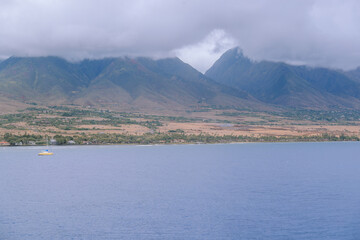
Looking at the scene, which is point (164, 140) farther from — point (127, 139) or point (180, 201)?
point (180, 201)

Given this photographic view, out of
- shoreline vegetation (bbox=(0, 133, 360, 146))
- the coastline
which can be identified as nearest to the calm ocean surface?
shoreline vegetation (bbox=(0, 133, 360, 146))

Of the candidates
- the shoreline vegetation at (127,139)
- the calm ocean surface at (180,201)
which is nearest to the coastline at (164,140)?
the shoreline vegetation at (127,139)

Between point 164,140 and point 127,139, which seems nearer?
point 127,139

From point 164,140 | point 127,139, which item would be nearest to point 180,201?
point 127,139

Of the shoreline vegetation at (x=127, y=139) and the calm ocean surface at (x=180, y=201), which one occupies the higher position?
the shoreline vegetation at (x=127, y=139)

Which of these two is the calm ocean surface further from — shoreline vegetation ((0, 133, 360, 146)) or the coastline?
the coastline

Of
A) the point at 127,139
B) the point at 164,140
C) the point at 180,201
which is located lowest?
the point at 180,201

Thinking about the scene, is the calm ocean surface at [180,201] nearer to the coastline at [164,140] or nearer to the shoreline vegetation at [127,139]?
the shoreline vegetation at [127,139]

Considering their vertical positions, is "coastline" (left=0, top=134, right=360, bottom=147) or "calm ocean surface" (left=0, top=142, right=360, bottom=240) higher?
"coastline" (left=0, top=134, right=360, bottom=147)

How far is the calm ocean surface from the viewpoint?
4791 centimetres

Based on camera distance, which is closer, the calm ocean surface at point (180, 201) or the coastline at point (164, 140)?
the calm ocean surface at point (180, 201)

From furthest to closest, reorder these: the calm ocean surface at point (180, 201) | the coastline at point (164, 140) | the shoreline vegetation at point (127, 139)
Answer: the coastline at point (164, 140) → the shoreline vegetation at point (127, 139) → the calm ocean surface at point (180, 201)

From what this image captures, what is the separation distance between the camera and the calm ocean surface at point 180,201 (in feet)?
157

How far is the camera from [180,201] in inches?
2461
